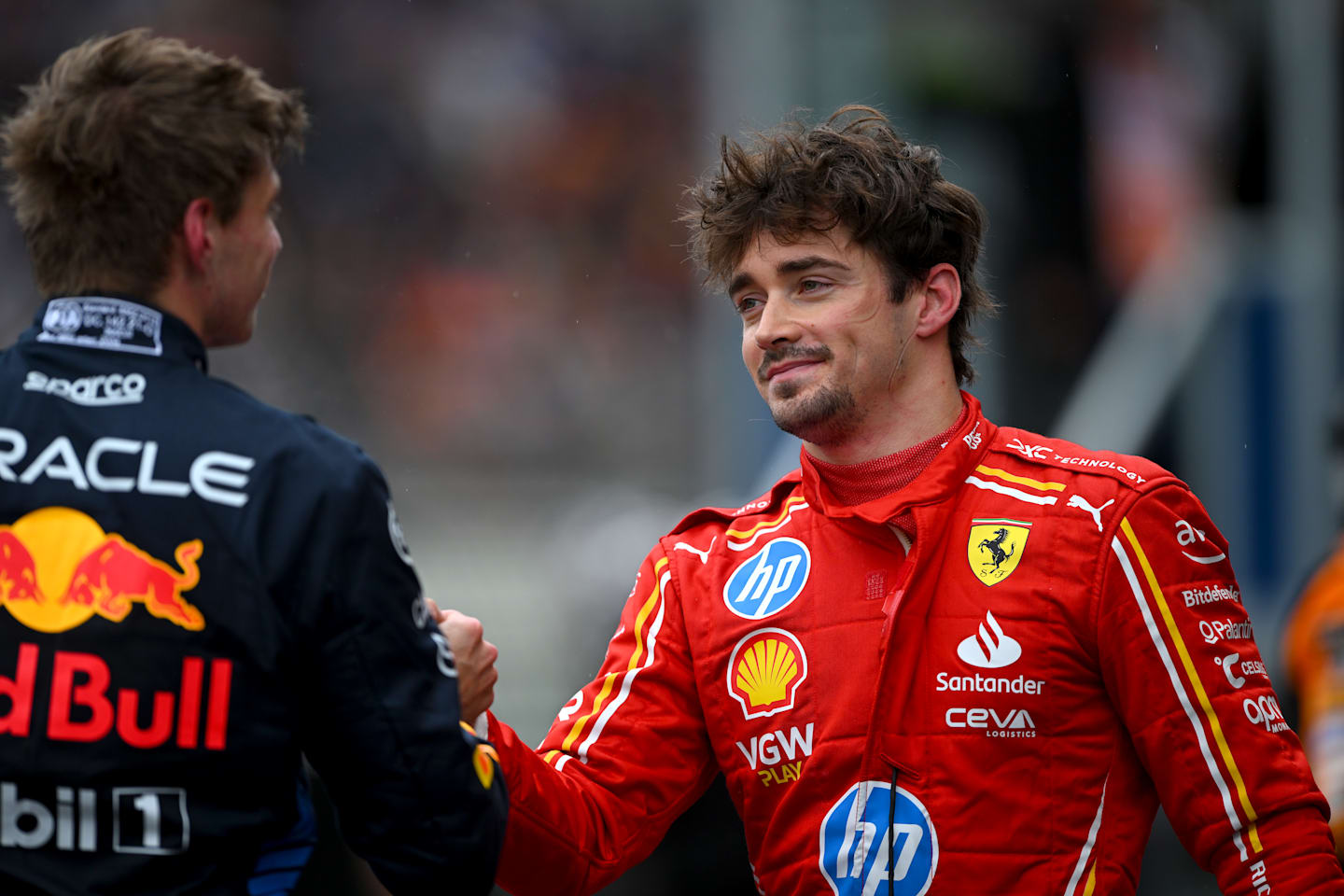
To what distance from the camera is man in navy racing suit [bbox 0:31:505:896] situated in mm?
1827

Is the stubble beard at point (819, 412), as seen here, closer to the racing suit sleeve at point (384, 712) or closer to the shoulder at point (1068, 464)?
the shoulder at point (1068, 464)

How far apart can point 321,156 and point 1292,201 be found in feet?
16.0

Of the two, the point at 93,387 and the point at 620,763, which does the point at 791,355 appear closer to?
the point at 620,763

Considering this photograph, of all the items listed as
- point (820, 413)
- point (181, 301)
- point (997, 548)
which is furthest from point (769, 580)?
point (181, 301)

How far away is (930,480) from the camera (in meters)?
Answer: 2.68

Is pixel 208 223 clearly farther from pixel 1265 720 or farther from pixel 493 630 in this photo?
pixel 493 630

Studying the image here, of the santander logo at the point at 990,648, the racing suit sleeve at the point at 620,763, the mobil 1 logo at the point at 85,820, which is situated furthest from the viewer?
the racing suit sleeve at the point at 620,763

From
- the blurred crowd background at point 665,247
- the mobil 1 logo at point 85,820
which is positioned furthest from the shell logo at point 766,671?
the blurred crowd background at point 665,247

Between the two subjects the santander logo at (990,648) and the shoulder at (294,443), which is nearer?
the shoulder at (294,443)

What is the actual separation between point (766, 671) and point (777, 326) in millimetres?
598

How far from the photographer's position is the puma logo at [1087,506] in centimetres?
255

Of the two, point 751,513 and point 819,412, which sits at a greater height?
point 819,412

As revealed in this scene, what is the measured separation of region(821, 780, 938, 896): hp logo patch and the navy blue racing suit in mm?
740

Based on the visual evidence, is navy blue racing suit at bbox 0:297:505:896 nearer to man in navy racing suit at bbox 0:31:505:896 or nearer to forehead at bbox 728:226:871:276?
man in navy racing suit at bbox 0:31:505:896
